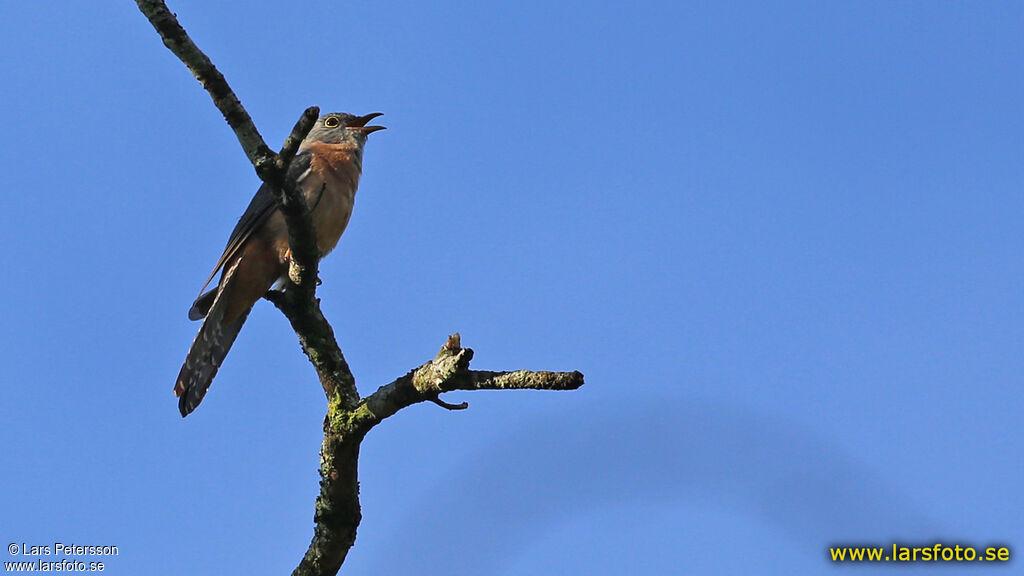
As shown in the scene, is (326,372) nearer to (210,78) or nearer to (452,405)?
(452,405)

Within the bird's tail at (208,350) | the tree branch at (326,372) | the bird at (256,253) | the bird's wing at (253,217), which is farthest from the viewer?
the bird's wing at (253,217)

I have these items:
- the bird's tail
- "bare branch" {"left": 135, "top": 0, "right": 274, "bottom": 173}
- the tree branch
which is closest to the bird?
the bird's tail

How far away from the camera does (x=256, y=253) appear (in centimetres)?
770

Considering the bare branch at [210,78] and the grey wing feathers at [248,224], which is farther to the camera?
the grey wing feathers at [248,224]

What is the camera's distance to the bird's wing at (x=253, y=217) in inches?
305

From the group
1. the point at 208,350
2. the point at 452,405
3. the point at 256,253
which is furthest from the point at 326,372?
the point at 256,253

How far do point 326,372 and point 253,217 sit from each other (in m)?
2.66

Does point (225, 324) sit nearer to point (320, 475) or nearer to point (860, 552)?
point (320, 475)

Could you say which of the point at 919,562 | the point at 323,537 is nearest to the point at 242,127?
the point at 323,537

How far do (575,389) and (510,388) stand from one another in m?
0.35

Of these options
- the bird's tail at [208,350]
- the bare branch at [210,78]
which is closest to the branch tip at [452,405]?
the bare branch at [210,78]

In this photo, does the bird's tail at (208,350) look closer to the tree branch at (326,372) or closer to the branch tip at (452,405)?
the tree branch at (326,372)

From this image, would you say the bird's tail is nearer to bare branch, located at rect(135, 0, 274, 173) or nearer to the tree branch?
the tree branch

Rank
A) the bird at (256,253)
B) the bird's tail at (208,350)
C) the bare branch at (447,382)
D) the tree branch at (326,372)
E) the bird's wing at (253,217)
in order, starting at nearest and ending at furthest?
the bare branch at (447,382) → the tree branch at (326,372) → the bird's tail at (208,350) → the bird at (256,253) → the bird's wing at (253,217)
